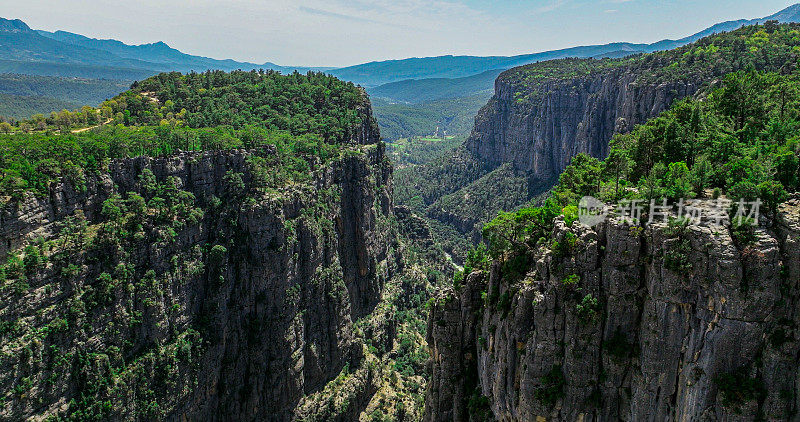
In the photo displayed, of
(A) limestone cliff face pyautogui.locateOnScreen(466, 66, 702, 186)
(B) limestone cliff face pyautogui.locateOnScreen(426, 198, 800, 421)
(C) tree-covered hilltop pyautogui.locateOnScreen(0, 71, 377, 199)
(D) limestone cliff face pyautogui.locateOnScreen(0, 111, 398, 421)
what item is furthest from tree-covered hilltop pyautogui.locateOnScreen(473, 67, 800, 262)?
(C) tree-covered hilltop pyautogui.locateOnScreen(0, 71, 377, 199)

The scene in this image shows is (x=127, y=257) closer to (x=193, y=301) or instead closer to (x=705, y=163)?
(x=193, y=301)

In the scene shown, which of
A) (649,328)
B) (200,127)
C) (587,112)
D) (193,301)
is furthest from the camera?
(587,112)


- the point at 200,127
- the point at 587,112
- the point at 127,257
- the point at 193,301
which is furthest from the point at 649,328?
the point at 587,112

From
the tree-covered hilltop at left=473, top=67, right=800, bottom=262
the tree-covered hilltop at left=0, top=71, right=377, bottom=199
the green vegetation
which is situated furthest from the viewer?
the tree-covered hilltop at left=0, top=71, right=377, bottom=199

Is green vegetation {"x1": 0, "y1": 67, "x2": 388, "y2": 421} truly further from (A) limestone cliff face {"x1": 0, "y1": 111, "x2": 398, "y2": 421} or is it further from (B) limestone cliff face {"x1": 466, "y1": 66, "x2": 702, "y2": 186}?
(B) limestone cliff face {"x1": 466, "y1": 66, "x2": 702, "y2": 186}

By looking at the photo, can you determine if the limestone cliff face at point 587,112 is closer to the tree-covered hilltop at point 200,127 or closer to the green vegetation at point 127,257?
the tree-covered hilltop at point 200,127

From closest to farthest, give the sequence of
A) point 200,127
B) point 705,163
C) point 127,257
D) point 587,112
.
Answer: point 705,163
point 127,257
point 200,127
point 587,112

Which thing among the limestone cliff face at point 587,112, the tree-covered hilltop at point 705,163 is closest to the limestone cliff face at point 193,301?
the tree-covered hilltop at point 705,163

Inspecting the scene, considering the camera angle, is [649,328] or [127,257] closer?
[649,328]
